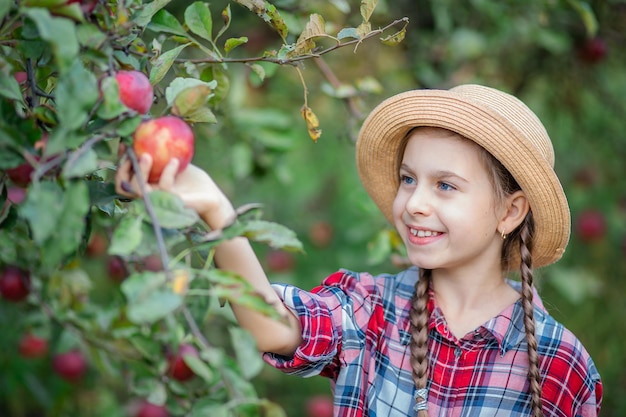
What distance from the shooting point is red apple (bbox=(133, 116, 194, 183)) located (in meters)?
0.94

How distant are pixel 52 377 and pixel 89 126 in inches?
89.3

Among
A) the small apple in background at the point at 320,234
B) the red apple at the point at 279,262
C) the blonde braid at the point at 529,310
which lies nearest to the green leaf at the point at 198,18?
the blonde braid at the point at 529,310

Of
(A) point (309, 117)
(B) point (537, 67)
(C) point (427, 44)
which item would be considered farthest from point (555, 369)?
(B) point (537, 67)

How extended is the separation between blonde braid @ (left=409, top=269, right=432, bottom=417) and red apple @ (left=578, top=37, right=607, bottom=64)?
1.69 metres

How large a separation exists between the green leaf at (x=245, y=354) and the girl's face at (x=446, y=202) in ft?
1.77

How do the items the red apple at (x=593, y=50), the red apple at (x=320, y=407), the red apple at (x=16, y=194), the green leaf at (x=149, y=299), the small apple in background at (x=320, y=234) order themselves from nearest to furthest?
1. the green leaf at (x=149, y=299)
2. the red apple at (x=16, y=194)
3. the red apple at (x=593, y=50)
4. the red apple at (x=320, y=407)
5. the small apple in background at (x=320, y=234)

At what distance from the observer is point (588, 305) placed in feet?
10.8

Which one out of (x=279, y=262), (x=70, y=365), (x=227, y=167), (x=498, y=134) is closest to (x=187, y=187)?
(x=498, y=134)

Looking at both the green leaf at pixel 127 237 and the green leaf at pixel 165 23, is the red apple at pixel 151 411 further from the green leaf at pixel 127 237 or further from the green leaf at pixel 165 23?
the green leaf at pixel 127 237

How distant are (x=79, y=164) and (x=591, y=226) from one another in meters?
2.88

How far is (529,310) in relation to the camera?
1332 millimetres

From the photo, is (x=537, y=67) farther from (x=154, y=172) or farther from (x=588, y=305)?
(x=154, y=172)

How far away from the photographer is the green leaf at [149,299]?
757 mm

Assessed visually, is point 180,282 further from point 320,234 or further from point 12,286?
point 320,234
